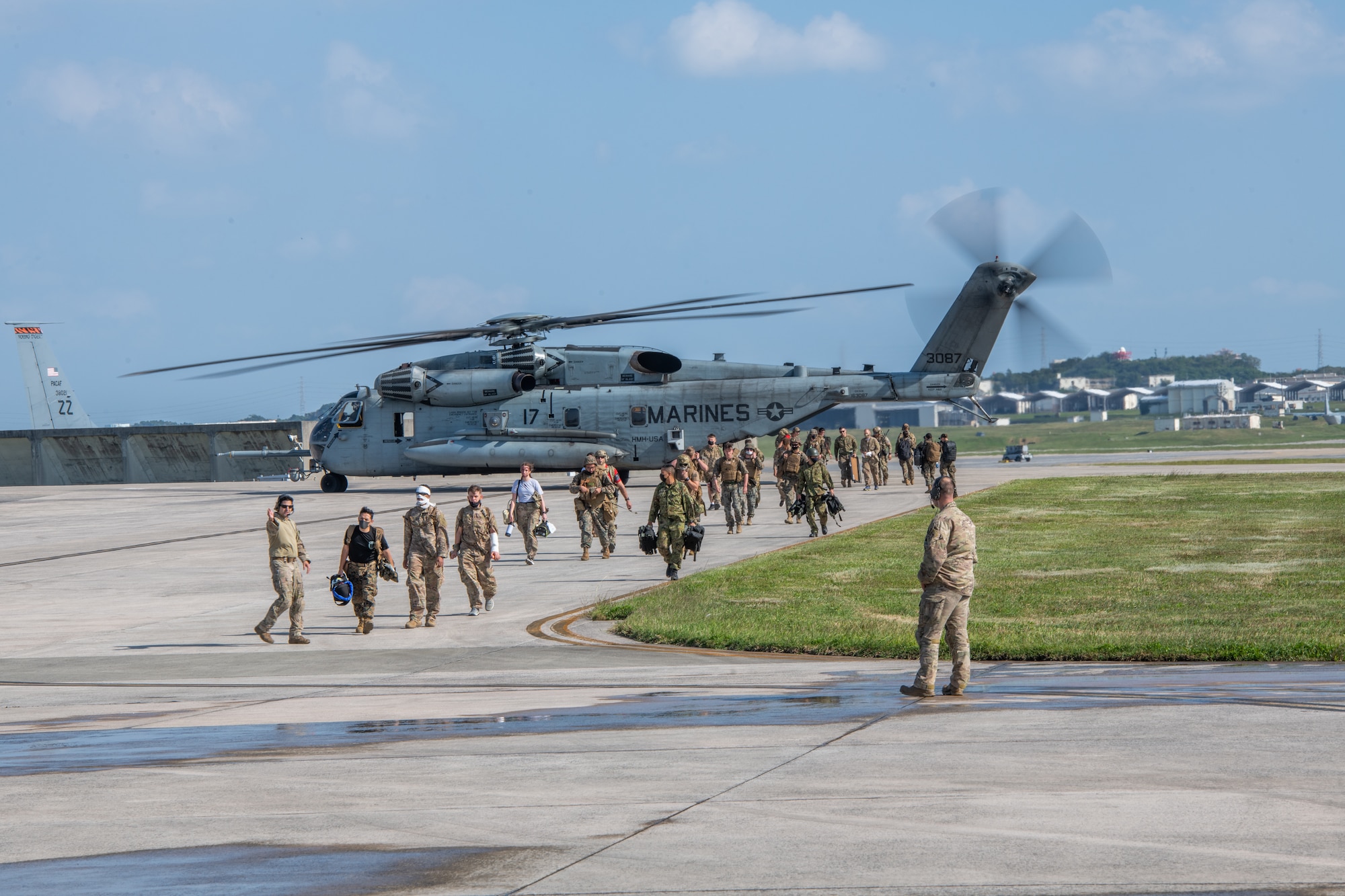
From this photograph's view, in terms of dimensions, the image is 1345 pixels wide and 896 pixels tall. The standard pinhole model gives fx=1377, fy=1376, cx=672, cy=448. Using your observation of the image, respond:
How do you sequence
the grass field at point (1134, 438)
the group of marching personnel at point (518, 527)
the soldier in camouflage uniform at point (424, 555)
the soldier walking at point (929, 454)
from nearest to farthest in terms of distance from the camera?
the group of marching personnel at point (518, 527)
the soldier in camouflage uniform at point (424, 555)
the soldier walking at point (929, 454)
the grass field at point (1134, 438)

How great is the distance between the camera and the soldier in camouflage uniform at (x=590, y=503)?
21953mm

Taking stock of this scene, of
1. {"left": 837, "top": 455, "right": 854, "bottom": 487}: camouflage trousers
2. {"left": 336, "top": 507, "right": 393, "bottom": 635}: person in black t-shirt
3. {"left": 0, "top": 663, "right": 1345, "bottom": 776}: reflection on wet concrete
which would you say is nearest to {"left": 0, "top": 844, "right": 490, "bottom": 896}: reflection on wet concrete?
{"left": 0, "top": 663, "right": 1345, "bottom": 776}: reflection on wet concrete

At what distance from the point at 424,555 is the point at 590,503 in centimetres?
615

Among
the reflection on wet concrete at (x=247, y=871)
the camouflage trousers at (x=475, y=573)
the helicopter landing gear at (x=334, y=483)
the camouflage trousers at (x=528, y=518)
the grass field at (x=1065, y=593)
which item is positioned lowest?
the grass field at (x=1065, y=593)

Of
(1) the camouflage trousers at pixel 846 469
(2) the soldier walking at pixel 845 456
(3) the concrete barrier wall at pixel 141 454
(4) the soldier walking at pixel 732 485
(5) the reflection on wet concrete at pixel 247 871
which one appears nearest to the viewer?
(5) the reflection on wet concrete at pixel 247 871

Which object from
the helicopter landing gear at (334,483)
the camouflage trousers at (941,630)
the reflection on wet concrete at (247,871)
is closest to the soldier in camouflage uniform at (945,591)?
the camouflage trousers at (941,630)

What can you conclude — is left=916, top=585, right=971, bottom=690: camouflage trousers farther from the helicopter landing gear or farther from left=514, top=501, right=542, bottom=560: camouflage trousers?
the helicopter landing gear

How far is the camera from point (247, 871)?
6309mm

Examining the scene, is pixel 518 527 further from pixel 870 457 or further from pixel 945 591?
pixel 870 457

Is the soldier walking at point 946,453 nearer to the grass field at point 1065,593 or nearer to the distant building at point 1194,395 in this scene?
the grass field at point 1065,593

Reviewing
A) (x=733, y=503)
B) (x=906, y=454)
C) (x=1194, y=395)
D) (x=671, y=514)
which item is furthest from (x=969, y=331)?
(x=1194, y=395)

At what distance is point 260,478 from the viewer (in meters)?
55.9

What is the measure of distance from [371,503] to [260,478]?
21.0m

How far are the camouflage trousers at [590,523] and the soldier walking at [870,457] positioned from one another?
15.5 m
